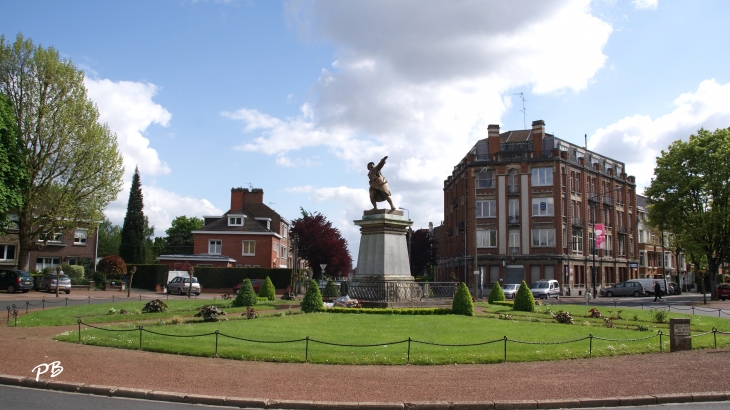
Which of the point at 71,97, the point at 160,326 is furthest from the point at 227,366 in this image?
the point at 71,97

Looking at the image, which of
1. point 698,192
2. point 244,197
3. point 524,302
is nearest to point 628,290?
point 698,192

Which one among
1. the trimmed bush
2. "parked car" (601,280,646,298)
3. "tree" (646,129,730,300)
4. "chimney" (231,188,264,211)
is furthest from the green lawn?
"chimney" (231,188,264,211)

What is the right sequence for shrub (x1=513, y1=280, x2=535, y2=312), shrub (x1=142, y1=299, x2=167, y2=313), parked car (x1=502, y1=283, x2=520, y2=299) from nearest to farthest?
1. shrub (x1=142, y1=299, x2=167, y2=313)
2. shrub (x1=513, y1=280, x2=535, y2=312)
3. parked car (x1=502, y1=283, x2=520, y2=299)

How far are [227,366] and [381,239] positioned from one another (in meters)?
13.1

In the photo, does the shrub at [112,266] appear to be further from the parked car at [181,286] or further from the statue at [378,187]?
the statue at [378,187]

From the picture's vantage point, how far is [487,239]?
206 feet

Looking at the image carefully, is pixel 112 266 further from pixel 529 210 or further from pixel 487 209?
pixel 529 210

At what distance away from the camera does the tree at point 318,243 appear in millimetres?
73625

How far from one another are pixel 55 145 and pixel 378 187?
2908cm

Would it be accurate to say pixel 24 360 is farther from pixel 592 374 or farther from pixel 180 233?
pixel 180 233

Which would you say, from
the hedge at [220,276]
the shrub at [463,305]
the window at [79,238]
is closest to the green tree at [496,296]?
the shrub at [463,305]

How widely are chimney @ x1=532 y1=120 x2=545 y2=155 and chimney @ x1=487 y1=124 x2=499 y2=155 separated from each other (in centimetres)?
377

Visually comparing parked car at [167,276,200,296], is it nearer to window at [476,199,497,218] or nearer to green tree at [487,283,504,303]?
green tree at [487,283,504,303]

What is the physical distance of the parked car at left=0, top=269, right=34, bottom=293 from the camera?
4238 centimetres
